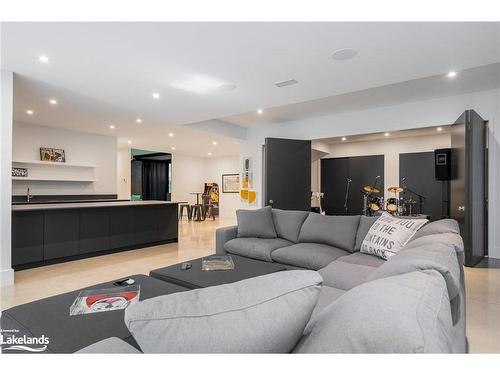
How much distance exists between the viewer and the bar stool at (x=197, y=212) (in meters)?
9.57

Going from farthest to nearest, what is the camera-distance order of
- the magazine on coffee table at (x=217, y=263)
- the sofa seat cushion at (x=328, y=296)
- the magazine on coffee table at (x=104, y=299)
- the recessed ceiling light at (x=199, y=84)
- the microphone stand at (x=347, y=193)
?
the microphone stand at (x=347, y=193)
the recessed ceiling light at (x=199, y=84)
the magazine on coffee table at (x=217, y=263)
the sofa seat cushion at (x=328, y=296)
the magazine on coffee table at (x=104, y=299)

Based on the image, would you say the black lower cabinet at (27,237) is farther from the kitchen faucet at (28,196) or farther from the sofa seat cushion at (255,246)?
the kitchen faucet at (28,196)

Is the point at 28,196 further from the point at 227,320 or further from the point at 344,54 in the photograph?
the point at 227,320

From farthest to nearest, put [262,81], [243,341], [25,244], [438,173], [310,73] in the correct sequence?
[438,173]
[25,244]
[262,81]
[310,73]
[243,341]

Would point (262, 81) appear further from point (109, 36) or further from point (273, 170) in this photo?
point (273, 170)

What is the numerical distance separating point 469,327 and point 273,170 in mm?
4090

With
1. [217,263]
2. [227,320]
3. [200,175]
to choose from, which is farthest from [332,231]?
[200,175]

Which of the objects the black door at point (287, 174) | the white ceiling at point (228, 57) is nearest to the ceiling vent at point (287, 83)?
the white ceiling at point (228, 57)

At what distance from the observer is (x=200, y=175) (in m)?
12.0

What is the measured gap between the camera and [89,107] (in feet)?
15.4

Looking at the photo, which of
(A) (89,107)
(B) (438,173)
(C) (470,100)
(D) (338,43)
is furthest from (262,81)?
(B) (438,173)

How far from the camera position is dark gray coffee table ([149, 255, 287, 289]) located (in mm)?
2066

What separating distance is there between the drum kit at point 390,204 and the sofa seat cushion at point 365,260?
391 cm

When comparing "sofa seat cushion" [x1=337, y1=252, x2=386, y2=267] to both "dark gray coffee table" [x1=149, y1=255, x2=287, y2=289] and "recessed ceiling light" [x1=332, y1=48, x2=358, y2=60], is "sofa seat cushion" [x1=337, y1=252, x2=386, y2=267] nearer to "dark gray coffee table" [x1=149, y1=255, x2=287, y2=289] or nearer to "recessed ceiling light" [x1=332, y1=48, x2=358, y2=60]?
"dark gray coffee table" [x1=149, y1=255, x2=287, y2=289]
